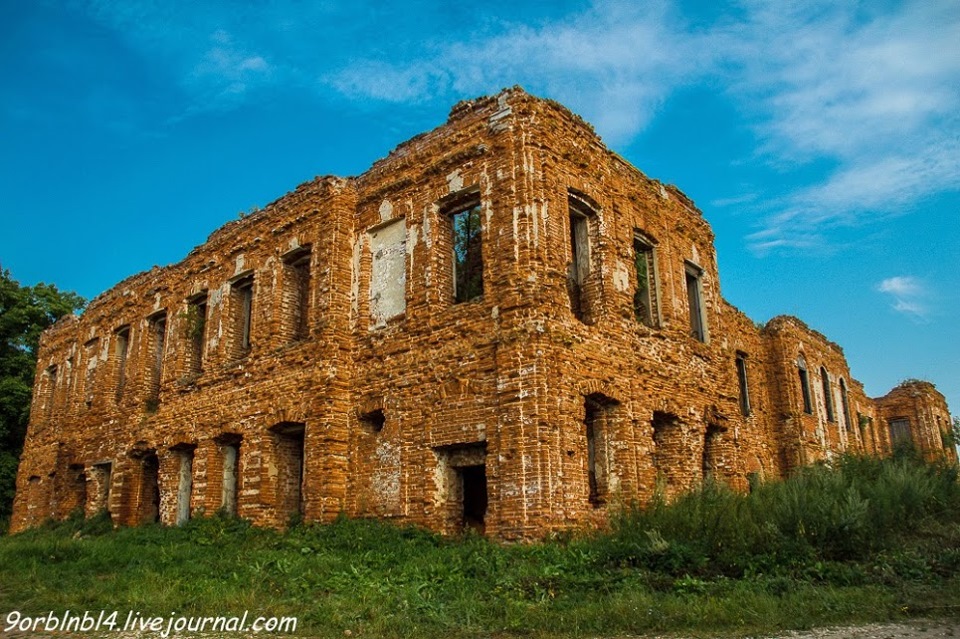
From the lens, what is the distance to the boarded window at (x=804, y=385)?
23297 millimetres

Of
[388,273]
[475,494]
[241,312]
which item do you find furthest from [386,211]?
[475,494]

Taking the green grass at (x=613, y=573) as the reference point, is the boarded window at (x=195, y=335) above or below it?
above

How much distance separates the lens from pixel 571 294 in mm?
12648

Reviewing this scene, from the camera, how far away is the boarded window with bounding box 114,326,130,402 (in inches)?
803

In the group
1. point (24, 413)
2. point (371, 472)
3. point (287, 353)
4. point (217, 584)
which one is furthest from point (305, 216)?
point (24, 413)

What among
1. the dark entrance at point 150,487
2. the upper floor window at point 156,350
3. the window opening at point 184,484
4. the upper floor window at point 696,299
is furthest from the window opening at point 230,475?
the upper floor window at point 696,299

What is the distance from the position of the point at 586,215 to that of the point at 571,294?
4.71ft

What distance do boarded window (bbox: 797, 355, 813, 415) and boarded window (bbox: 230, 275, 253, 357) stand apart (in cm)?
1692

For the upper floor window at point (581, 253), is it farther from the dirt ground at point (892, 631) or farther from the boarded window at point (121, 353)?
the boarded window at point (121, 353)

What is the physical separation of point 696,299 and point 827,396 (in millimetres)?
12375

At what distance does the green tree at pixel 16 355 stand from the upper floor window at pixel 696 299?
916 inches

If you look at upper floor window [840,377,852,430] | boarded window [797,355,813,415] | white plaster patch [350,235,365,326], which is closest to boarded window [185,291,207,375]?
white plaster patch [350,235,365,326]

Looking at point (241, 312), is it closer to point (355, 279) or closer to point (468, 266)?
point (355, 279)

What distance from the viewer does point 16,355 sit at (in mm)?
26781
